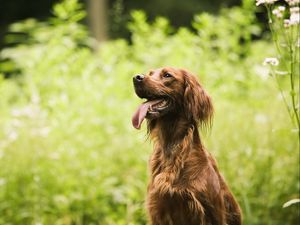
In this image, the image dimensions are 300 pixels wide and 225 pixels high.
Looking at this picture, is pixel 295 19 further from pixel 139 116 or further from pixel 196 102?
pixel 139 116

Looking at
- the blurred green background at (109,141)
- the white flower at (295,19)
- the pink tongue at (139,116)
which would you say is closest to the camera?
the pink tongue at (139,116)

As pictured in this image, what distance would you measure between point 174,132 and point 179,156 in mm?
162

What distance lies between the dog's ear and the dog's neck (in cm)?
5

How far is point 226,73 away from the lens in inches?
289

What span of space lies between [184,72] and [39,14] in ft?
37.3

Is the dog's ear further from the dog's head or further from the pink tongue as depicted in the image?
the pink tongue

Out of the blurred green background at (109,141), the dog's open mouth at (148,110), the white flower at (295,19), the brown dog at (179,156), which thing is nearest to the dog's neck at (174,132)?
the brown dog at (179,156)

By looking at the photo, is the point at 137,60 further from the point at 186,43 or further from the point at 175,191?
the point at 175,191

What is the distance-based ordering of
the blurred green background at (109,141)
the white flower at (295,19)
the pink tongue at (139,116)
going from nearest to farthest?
1. the pink tongue at (139,116)
2. the white flower at (295,19)
3. the blurred green background at (109,141)

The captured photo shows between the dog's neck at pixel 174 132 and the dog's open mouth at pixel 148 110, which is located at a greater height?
the dog's open mouth at pixel 148 110

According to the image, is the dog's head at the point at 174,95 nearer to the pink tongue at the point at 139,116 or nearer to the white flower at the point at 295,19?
the pink tongue at the point at 139,116

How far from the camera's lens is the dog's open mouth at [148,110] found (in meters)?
3.37

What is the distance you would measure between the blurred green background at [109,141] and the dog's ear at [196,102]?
113cm

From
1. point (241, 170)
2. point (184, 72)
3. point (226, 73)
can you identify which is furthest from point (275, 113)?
point (184, 72)
